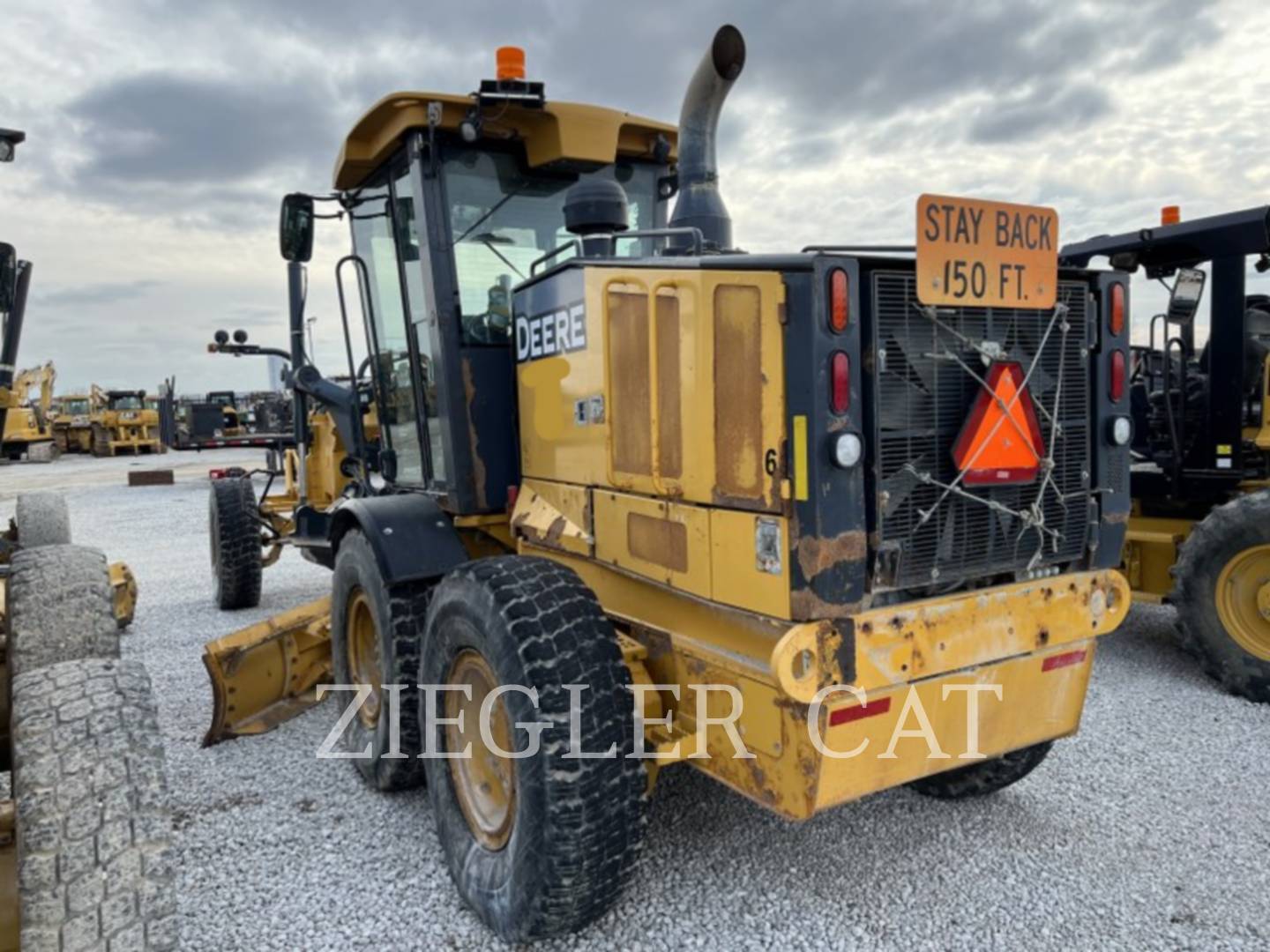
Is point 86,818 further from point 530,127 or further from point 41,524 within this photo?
point 41,524

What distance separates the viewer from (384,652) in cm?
393

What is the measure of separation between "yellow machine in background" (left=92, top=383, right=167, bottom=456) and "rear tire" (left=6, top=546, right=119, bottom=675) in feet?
111

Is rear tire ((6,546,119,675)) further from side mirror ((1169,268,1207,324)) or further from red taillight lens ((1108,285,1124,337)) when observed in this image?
side mirror ((1169,268,1207,324))

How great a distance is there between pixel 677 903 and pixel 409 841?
111 cm

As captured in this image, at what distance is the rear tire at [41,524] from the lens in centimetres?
454

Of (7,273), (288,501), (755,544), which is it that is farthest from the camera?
(288,501)

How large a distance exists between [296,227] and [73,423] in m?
35.9

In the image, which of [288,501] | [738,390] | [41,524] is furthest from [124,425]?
[738,390]

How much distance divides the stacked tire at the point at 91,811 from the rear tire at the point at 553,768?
38.9 inches

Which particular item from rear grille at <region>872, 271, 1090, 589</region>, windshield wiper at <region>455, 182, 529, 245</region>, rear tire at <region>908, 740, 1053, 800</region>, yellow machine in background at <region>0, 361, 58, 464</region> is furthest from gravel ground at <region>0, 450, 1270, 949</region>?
yellow machine in background at <region>0, 361, 58, 464</region>

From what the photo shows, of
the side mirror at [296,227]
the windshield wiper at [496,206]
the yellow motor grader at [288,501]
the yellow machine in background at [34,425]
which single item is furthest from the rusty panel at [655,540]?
the yellow machine in background at [34,425]

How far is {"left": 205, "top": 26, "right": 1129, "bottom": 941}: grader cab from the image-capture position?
8.30 feet

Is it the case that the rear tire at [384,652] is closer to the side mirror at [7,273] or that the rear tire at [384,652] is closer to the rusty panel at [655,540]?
the rusty panel at [655,540]

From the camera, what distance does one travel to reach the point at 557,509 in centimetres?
357
